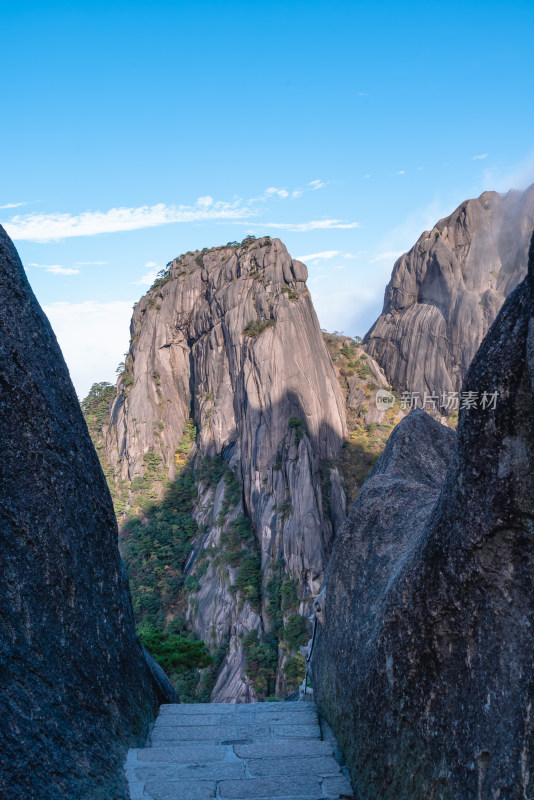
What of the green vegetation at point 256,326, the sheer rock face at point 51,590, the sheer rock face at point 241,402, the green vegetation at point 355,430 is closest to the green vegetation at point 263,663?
the sheer rock face at point 241,402

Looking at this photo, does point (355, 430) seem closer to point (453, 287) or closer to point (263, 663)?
point (453, 287)

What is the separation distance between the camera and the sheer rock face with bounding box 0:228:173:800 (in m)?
2.88

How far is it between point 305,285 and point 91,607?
140ft

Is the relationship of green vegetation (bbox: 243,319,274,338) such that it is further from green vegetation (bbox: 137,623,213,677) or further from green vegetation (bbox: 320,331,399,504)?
green vegetation (bbox: 137,623,213,677)

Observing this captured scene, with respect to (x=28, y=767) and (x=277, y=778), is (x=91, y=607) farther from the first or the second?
(x=277, y=778)

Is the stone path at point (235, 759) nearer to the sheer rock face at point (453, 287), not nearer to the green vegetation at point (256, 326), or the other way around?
the green vegetation at point (256, 326)

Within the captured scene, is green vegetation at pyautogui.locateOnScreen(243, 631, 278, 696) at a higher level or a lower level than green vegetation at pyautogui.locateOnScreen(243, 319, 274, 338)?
lower

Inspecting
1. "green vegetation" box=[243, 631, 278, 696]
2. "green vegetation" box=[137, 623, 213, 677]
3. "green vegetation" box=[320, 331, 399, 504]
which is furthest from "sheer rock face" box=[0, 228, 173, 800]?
"green vegetation" box=[320, 331, 399, 504]

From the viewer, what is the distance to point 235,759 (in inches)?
169

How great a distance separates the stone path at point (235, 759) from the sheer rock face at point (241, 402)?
2665 cm

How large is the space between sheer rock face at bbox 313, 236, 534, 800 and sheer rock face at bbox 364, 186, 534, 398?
45.3 meters

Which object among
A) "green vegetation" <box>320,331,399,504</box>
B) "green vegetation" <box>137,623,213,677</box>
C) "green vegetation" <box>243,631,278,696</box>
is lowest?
"green vegetation" <box>243,631,278,696</box>

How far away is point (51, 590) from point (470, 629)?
2.11 m

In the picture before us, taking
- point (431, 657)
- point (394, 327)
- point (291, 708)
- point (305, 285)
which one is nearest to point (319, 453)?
point (305, 285)
